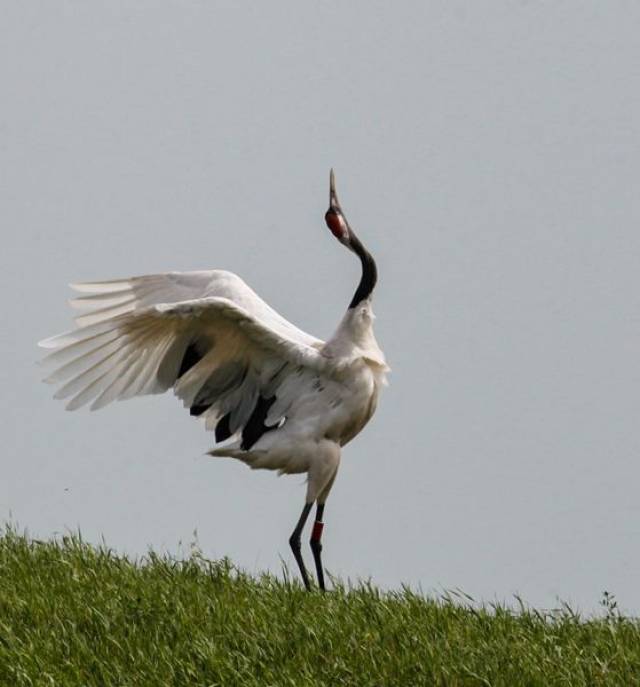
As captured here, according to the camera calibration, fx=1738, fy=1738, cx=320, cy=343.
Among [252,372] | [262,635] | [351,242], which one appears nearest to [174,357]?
[252,372]

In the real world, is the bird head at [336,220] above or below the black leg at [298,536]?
above

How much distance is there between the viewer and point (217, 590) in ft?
29.3

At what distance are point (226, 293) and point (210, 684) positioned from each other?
3.23 meters

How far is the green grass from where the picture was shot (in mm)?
7676

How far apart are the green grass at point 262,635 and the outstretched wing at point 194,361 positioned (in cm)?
108

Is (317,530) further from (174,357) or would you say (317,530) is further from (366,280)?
(366,280)

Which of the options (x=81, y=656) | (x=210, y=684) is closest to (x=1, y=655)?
(x=81, y=656)

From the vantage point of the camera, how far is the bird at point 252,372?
9.70m

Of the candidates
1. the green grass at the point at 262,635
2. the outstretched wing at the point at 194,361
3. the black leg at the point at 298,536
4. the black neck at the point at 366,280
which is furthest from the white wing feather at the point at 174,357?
the green grass at the point at 262,635

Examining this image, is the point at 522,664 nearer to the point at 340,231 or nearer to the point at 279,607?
the point at 279,607

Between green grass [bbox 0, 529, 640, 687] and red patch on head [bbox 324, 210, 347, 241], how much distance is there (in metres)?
2.11

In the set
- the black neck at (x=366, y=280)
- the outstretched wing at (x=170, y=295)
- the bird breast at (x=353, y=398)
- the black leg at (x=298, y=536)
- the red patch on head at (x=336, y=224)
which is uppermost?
the red patch on head at (x=336, y=224)

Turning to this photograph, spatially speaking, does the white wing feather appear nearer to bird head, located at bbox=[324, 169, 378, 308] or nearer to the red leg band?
bird head, located at bbox=[324, 169, 378, 308]

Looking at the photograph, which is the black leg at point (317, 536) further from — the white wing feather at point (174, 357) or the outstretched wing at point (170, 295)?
the outstretched wing at point (170, 295)
